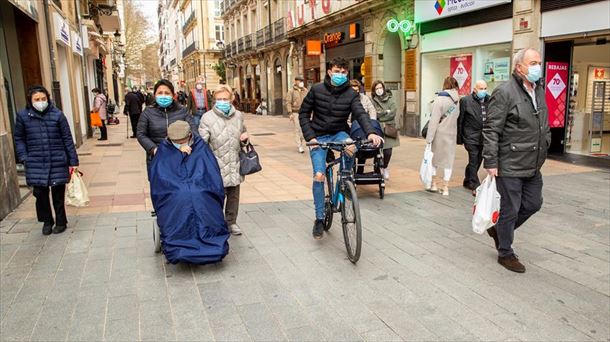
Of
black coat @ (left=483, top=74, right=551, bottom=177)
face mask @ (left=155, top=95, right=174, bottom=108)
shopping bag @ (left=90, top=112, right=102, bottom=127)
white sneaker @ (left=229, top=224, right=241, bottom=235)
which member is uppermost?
face mask @ (left=155, top=95, right=174, bottom=108)

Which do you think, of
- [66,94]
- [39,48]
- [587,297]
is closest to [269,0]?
[66,94]

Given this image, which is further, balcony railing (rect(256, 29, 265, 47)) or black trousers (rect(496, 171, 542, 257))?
balcony railing (rect(256, 29, 265, 47))

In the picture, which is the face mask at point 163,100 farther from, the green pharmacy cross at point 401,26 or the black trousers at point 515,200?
the green pharmacy cross at point 401,26

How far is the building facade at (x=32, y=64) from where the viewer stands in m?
6.73

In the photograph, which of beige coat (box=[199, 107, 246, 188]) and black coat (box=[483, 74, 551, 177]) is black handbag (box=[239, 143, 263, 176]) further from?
black coat (box=[483, 74, 551, 177])

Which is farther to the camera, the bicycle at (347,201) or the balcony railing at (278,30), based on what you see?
the balcony railing at (278,30)

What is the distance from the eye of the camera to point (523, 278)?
417 centimetres

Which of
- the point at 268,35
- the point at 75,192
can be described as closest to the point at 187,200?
the point at 75,192

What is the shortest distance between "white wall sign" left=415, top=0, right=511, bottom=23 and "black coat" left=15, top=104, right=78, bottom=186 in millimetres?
9959

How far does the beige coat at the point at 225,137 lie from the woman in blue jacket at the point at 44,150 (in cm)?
173

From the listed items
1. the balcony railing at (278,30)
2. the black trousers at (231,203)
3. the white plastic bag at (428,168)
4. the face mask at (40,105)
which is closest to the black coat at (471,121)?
the white plastic bag at (428,168)

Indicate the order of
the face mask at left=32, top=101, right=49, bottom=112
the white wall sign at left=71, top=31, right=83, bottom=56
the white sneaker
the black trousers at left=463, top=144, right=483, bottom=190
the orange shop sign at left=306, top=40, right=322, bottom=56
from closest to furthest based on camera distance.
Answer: the face mask at left=32, top=101, right=49, bottom=112, the white sneaker, the black trousers at left=463, top=144, right=483, bottom=190, the white wall sign at left=71, top=31, right=83, bottom=56, the orange shop sign at left=306, top=40, right=322, bottom=56

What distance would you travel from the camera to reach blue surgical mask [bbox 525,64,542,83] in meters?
4.05

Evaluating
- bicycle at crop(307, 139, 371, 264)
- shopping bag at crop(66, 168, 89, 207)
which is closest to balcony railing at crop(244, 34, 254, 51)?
shopping bag at crop(66, 168, 89, 207)
